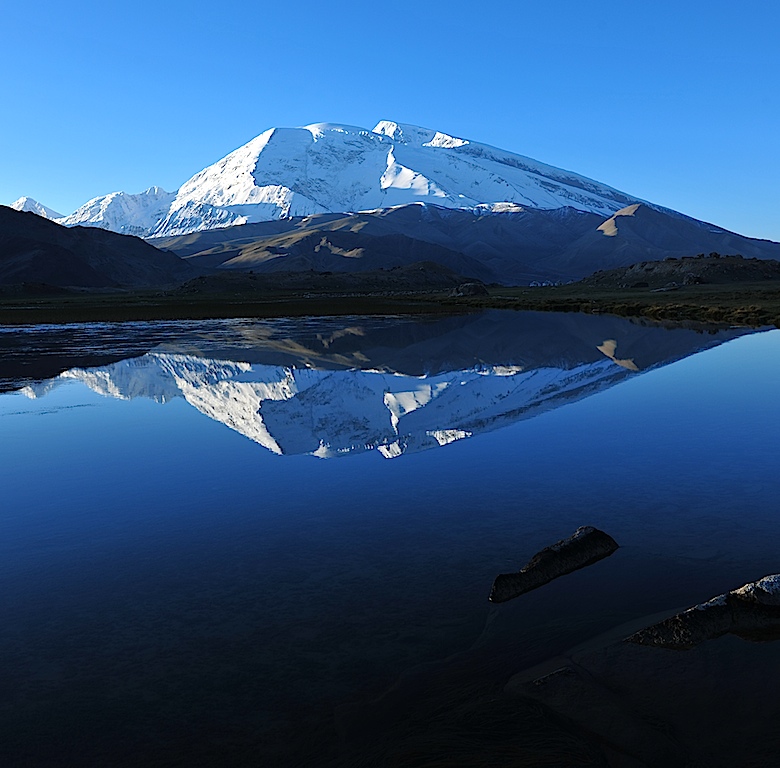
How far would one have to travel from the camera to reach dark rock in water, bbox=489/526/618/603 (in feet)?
27.2

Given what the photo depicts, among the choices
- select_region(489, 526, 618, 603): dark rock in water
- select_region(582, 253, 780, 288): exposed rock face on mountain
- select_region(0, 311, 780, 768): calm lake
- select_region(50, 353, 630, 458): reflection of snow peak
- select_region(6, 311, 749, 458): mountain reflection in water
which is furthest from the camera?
select_region(582, 253, 780, 288): exposed rock face on mountain

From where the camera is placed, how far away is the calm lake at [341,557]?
6109mm

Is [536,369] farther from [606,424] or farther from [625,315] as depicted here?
[625,315]

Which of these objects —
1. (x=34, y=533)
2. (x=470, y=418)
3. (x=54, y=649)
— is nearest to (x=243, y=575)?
(x=54, y=649)

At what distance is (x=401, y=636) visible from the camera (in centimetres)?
748

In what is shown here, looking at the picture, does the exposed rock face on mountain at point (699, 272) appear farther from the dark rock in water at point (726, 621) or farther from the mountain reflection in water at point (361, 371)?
the dark rock in water at point (726, 621)

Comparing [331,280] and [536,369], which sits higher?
[331,280]

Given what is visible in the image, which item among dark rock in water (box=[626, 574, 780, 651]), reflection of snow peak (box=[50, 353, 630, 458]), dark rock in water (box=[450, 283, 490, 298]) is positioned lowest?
dark rock in water (box=[626, 574, 780, 651])

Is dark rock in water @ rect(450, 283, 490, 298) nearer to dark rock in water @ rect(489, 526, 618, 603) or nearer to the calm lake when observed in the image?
the calm lake

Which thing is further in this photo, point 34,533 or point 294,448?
point 294,448

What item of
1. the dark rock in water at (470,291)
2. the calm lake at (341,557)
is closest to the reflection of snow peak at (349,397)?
the calm lake at (341,557)

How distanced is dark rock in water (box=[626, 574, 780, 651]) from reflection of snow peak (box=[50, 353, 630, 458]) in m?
9.29

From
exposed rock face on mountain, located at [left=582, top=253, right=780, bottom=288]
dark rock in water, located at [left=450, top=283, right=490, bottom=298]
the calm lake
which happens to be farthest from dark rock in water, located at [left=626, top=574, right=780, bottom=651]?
dark rock in water, located at [left=450, top=283, right=490, bottom=298]

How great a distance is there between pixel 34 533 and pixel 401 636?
688 centimetres
